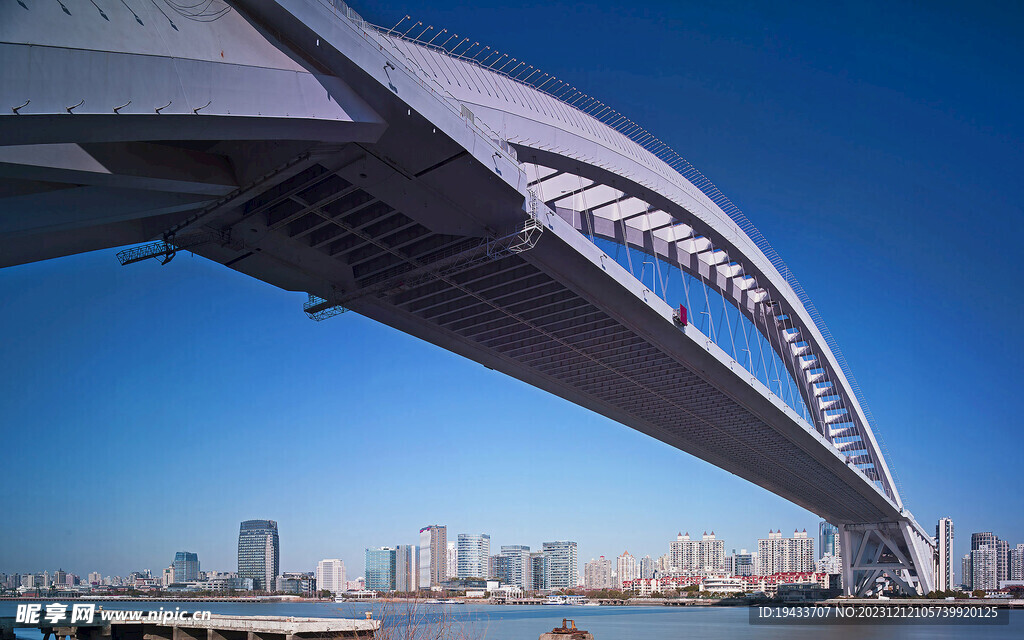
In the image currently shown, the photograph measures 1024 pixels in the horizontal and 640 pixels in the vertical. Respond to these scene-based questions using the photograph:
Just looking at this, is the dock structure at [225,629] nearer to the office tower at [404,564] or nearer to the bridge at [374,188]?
the bridge at [374,188]

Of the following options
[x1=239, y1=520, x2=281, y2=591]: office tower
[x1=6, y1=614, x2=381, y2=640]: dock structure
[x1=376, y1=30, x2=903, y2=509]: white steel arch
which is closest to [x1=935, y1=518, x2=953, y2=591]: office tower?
[x1=376, y1=30, x2=903, y2=509]: white steel arch

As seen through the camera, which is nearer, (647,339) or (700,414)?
(647,339)

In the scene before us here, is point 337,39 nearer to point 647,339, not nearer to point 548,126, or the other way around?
point 548,126

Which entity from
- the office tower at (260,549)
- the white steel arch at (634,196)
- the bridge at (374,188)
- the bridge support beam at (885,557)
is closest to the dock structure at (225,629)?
the bridge at (374,188)

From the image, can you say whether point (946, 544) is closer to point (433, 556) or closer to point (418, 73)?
point (433, 556)

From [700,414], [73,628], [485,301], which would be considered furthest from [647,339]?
[73,628]

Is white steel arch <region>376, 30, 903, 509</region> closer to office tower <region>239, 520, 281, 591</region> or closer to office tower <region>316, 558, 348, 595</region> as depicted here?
office tower <region>239, 520, 281, 591</region>
